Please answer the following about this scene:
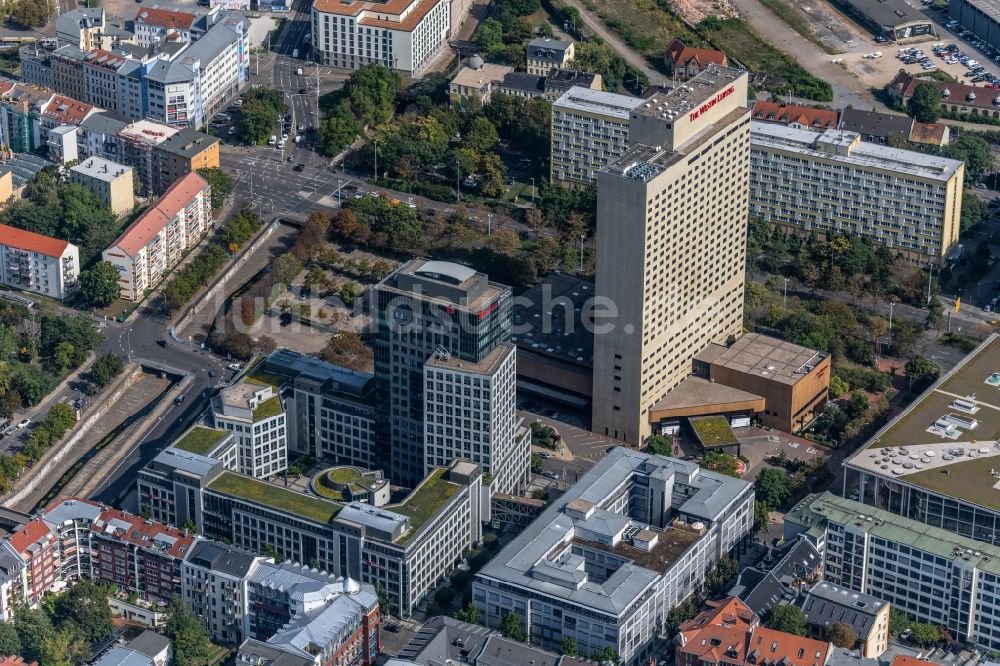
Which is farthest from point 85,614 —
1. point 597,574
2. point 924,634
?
point 924,634

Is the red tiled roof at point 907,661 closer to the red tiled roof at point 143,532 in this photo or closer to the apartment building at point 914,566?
the apartment building at point 914,566

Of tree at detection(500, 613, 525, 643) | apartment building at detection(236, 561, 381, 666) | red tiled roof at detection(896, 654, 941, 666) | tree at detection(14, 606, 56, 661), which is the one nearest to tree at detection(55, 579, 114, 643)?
tree at detection(14, 606, 56, 661)

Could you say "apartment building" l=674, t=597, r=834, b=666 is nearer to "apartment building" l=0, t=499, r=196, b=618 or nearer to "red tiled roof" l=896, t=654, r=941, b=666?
"red tiled roof" l=896, t=654, r=941, b=666

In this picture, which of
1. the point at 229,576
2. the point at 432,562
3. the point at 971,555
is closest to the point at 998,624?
the point at 971,555

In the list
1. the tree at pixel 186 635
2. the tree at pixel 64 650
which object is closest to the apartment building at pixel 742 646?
the tree at pixel 186 635

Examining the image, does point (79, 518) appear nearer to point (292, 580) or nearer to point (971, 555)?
point (292, 580)

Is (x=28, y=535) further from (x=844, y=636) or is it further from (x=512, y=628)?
(x=844, y=636)
